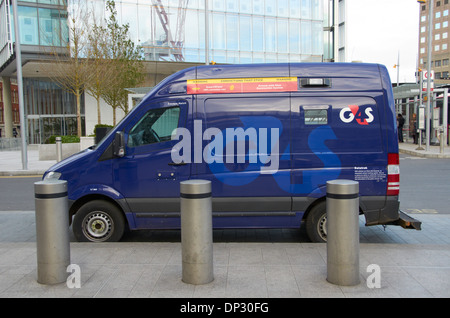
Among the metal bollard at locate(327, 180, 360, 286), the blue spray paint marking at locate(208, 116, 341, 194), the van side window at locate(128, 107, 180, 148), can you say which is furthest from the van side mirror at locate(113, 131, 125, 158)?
the metal bollard at locate(327, 180, 360, 286)

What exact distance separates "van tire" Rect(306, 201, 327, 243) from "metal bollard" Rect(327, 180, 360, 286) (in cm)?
159

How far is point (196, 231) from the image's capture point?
13.3ft

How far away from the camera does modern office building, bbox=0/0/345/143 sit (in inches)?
1184

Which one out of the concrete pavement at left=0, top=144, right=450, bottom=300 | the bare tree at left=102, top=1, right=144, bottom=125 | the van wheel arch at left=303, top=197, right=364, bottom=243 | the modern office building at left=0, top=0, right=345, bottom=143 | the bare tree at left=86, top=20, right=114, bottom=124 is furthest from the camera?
the modern office building at left=0, top=0, right=345, bottom=143

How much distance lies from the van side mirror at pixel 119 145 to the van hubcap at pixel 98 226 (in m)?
0.89

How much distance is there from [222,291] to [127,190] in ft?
7.81

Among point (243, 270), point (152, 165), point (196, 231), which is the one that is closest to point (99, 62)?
point (152, 165)

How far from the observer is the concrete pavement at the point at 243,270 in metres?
3.97

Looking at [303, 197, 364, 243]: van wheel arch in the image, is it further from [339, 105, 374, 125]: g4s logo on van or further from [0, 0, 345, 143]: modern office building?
[0, 0, 345, 143]: modern office building

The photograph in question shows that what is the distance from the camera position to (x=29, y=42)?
29562 millimetres

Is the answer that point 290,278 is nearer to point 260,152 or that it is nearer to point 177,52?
point 260,152

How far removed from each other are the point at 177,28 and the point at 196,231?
97.5 feet
